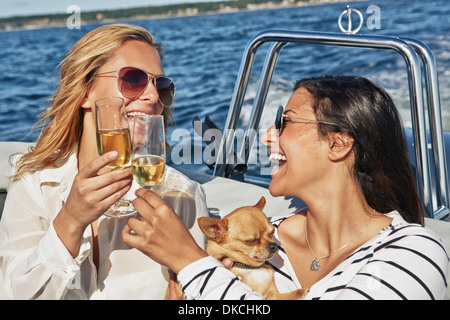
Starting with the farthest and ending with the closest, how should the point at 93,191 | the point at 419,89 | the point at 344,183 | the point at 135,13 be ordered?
the point at 135,13 < the point at 419,89 < the point at 344,183 < the point at 93,191

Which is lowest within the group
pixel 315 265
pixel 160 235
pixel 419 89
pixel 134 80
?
pixel 315 265

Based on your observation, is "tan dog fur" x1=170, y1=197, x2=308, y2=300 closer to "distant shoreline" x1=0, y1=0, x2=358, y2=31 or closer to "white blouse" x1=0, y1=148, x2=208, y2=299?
"white blouse" x1=0, y1=148, x2=208, y2=299

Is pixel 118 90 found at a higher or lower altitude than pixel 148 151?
higher

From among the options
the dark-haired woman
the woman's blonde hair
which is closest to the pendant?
the dark-haired woman

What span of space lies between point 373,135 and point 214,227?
1.85 ft

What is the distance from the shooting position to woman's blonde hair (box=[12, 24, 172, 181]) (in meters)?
1.93

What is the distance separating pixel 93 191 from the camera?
1.45m

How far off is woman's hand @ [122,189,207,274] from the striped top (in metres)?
0.04

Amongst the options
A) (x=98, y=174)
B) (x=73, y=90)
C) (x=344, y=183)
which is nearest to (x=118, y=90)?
(x=73, y=90)

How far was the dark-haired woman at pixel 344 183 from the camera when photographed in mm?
1633

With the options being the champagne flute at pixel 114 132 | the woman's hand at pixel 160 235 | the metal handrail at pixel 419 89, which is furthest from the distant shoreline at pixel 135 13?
the woman's hand at pixel 160 235

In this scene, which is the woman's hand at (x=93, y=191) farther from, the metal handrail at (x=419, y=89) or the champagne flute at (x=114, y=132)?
the metal handrail at (x=419, y=89)

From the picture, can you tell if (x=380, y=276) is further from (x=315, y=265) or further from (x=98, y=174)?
(x=98, y=174)
